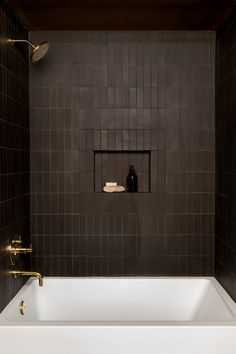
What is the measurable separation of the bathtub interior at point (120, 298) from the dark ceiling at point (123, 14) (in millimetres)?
1699

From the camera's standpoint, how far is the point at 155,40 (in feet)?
10.00

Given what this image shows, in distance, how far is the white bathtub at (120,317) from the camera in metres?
2.10

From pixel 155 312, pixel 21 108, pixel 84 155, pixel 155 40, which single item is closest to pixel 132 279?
pixel 155 312

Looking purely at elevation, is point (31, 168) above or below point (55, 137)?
below

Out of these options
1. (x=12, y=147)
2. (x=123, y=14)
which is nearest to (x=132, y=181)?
(x=12, y=147)

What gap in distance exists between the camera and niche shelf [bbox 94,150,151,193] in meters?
3.15

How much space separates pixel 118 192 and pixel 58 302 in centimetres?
84

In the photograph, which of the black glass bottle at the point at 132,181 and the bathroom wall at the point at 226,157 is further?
the black glass bottle at the point at 132,181

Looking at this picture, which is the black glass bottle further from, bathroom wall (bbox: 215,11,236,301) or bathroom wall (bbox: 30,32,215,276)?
bathroom wall (bbox: 215,11,236,301)

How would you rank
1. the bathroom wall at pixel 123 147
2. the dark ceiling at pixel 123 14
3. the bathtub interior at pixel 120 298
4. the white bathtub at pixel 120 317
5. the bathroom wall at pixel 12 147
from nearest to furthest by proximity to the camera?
1. the white bathtub at pixel 120 317
2. the bathroom wall at pixel 12 147
3. the dark ceiling at pixel 123 14
4. the bathtub interior at pixel 120 298
5. the bathroom wall at pixel 123 147

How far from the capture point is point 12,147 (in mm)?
2582

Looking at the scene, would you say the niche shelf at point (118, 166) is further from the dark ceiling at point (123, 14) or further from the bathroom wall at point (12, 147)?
the dark ceiling at point (123, 14)

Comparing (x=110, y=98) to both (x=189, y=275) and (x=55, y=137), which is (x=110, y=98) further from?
(x=189, y=275)

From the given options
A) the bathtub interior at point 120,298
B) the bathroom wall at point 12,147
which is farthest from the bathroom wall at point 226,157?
the bathroom wall at point 12,147
